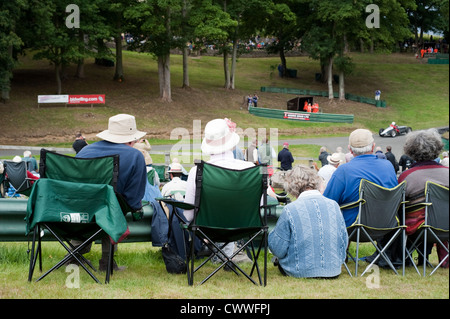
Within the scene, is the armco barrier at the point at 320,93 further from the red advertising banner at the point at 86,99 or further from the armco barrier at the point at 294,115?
the red advertising banner at the point at 86,99

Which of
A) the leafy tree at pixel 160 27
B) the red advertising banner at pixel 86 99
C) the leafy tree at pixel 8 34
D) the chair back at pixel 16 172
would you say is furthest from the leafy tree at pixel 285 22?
the chair back at pixel 16 172

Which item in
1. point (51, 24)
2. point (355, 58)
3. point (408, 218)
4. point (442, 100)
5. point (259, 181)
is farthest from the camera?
point (355, 58)

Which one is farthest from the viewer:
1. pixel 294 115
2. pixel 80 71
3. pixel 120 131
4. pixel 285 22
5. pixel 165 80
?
pixel 285 22

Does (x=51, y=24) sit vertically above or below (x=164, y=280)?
above

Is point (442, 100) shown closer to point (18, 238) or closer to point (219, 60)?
point (219, 60)

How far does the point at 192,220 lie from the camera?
598cm

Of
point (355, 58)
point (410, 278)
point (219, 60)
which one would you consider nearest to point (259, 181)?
point (410, 278)

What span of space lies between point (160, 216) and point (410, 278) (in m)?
2.81

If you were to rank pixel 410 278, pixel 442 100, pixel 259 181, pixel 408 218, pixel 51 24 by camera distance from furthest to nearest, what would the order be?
1. pixel 442 100
2. pixel 51 24
3. pixel 408 218
4. pixel 410 278
5. pixel 259 181

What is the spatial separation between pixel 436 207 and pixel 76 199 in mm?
3831

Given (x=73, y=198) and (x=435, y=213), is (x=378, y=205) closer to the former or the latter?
(x=435, y=213)

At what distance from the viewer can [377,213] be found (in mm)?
6582

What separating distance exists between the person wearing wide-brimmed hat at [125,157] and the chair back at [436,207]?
10.1 feet

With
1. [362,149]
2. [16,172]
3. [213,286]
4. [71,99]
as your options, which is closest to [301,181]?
[362,149]
